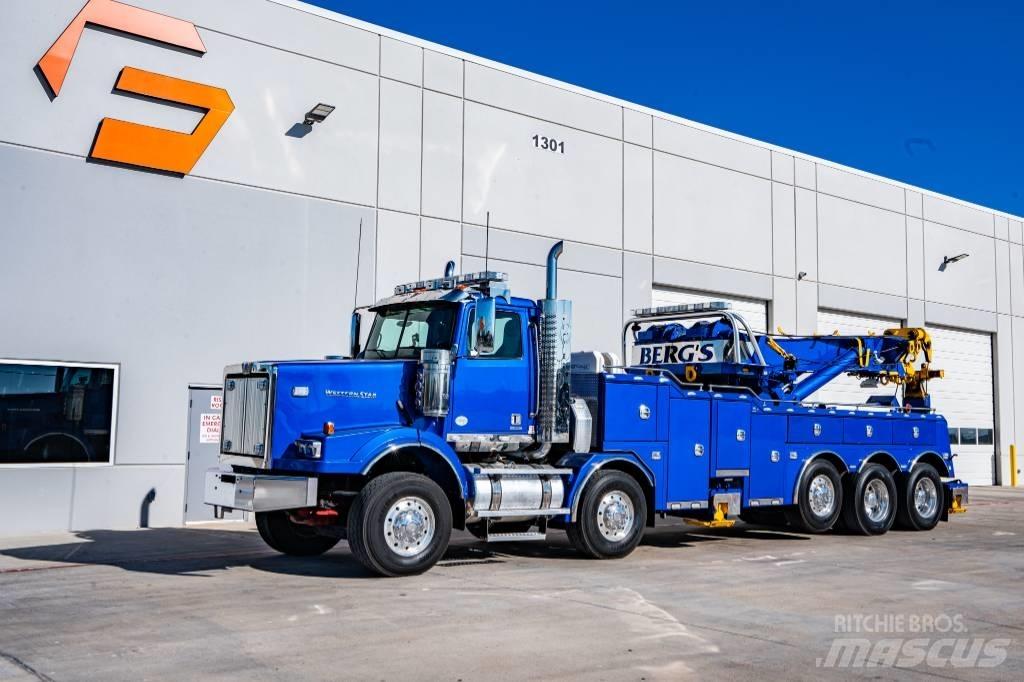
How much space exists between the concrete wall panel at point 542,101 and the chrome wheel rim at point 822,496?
939 cm

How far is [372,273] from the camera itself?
59.5ft

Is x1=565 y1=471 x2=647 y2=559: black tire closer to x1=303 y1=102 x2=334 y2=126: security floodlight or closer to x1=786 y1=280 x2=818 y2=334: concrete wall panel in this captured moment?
x1=303 y1=102 x2=334 y2=126: security floodlight

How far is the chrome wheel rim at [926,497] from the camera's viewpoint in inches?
661

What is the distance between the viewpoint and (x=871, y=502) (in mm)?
16031

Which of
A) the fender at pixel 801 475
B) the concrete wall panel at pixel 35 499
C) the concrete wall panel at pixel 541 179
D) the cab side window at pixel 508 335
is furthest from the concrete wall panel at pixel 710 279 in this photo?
the concrete wall panel at pixel 35 499

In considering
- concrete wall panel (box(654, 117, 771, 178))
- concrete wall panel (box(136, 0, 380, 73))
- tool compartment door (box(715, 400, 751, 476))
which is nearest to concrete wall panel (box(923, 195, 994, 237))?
concrete wall panel (box(654, 117, 771, 178))

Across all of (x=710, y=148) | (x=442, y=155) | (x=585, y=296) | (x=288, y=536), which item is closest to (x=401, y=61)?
(x=442, y=155)

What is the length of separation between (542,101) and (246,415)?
11865 mm

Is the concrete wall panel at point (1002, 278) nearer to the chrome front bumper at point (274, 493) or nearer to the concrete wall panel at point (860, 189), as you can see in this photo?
the concrete wall panel at point (860, 189)

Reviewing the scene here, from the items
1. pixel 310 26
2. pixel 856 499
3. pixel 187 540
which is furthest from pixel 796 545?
pixel 310 26

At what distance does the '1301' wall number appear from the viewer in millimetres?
20559

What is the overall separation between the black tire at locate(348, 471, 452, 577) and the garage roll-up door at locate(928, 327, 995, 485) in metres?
22.4

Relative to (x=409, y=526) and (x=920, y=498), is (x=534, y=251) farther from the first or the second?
(x=409, y=526)

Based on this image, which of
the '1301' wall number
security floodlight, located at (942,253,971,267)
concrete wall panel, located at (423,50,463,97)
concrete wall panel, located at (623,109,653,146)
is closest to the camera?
concrete wall panel, located at (423,50,463,97)
